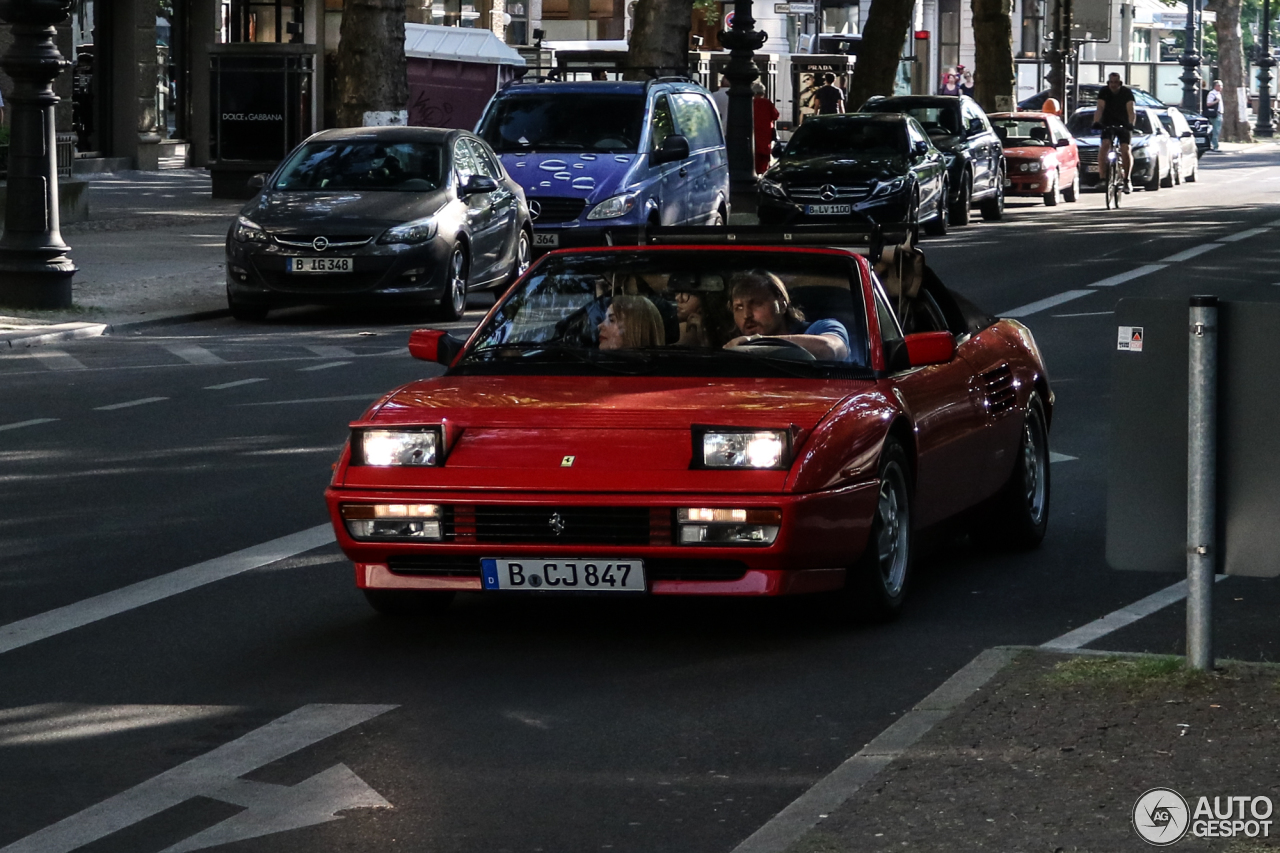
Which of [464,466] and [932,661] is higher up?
[464,466]

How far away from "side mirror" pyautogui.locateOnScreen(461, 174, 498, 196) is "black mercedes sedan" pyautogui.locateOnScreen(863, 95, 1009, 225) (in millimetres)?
12392

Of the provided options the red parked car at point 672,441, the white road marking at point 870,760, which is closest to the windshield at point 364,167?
the red parked car at point 672,441

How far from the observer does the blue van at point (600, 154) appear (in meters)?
22.8

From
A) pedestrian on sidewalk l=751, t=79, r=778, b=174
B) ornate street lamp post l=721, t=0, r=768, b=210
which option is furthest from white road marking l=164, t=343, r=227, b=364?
pedestrian on sidewalk l=751, t=79, r=778, b=174

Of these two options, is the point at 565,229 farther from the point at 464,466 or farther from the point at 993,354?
the point at 464,466

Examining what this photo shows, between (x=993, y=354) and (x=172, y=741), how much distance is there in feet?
13.3

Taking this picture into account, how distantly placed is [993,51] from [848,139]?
61.7 feet

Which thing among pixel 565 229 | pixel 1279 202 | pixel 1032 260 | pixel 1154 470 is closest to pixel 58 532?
pixel 1154 470

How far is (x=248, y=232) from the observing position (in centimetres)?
1892

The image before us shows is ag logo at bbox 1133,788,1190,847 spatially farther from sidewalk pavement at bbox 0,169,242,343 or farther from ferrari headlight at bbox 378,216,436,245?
ferrari headlight at bbox 378,216,436,245

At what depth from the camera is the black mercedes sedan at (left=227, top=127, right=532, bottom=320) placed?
1875cm

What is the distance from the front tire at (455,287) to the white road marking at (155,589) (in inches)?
383

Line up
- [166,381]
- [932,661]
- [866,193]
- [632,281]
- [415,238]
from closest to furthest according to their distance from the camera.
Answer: [932,661]
[632,281]
[166,381]
[415,238]
[866,193]

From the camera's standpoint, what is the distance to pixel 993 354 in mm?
9086
